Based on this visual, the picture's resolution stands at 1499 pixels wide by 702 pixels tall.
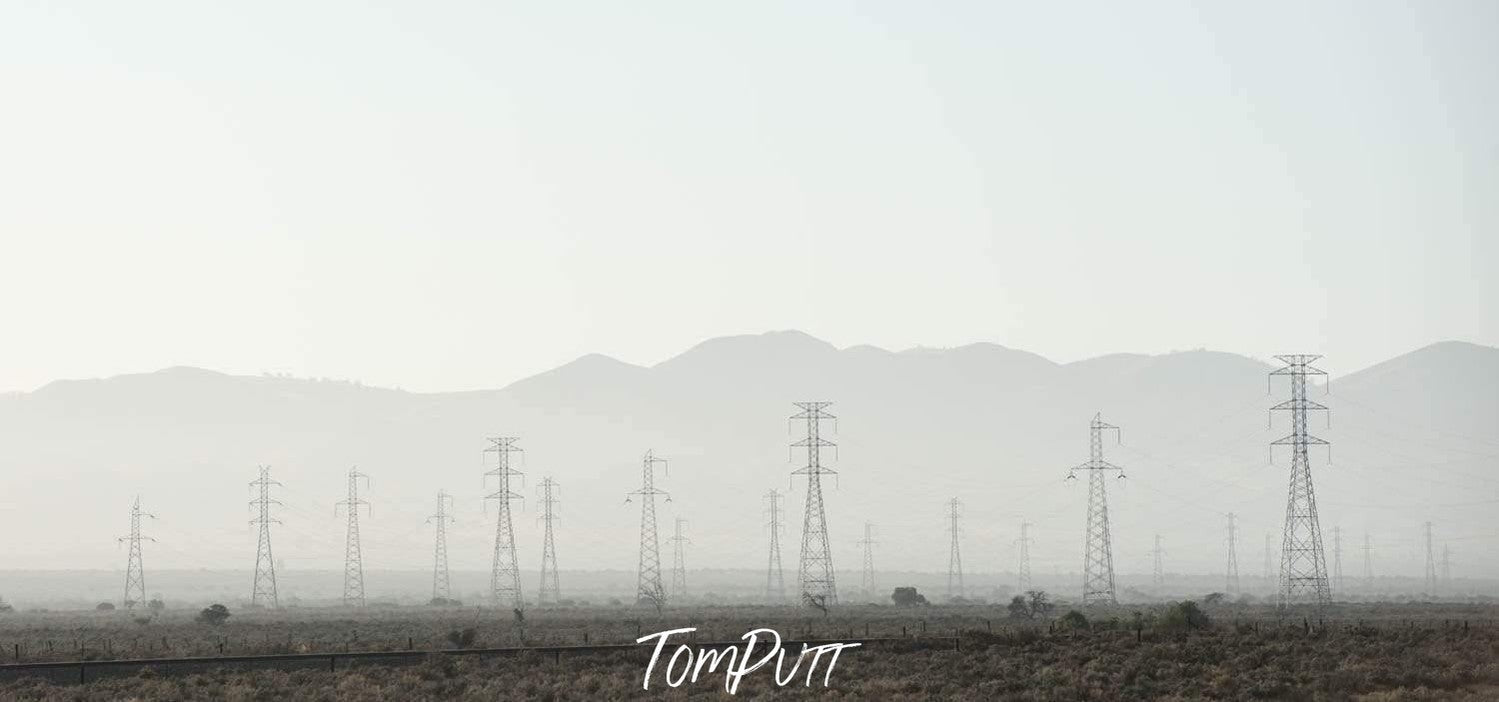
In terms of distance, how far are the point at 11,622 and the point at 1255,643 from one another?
76.5m

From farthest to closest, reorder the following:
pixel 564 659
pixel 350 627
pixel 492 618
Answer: pixel 492 618 → pixel 350 627 → pixel 564 659

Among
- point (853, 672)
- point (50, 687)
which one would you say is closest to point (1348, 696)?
point (853, 672)

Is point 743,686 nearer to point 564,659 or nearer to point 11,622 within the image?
point 564,659

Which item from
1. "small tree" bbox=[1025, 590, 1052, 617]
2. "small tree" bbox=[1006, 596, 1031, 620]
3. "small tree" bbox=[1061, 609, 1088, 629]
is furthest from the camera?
"small tree" bbox=[1025, 590, 1052, 617]

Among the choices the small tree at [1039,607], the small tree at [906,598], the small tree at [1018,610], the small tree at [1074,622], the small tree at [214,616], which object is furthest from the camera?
the small tree at [906,598]

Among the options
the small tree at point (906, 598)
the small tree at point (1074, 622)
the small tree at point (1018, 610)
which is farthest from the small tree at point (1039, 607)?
the small tree at point (906, 598)

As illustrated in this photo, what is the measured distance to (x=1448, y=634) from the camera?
6153 centimetres

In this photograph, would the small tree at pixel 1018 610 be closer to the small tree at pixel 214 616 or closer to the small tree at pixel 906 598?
the small tree at pixel 906 598

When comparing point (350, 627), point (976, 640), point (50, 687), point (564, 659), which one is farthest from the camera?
point (350, 627)

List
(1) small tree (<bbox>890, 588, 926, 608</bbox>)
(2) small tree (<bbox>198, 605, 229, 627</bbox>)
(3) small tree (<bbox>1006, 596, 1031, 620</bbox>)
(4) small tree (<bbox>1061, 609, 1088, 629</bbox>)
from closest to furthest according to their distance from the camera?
1. (4) small tree (<bbox>1061, 609, 1088, 629</bbox>)
2. (3) small tree (<bbox>1006, 596, 1031, 620</bbox>)
3. (2) small tree (<bbox>198, 605, 229, 627</bbox>)
4. (1) small tree (<bbox>890, 588, 926, 608</bbox>)

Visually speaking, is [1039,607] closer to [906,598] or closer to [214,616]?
[906,598]

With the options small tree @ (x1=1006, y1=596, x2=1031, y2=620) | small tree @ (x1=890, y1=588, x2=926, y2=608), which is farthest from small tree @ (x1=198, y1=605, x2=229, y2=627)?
small tree @ (x1=890, y1=588, x2=926, y2=608)

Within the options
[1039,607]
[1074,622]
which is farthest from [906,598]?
[1074,622]

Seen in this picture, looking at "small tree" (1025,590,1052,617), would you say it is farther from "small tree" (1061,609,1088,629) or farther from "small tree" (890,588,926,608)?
"small tree" (890,588,926,608)
